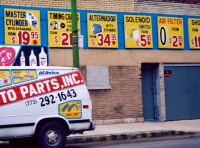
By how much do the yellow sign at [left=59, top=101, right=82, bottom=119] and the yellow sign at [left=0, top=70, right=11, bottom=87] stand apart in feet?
5.01

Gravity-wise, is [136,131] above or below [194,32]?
below

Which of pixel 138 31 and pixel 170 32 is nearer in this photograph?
pixel 138 31

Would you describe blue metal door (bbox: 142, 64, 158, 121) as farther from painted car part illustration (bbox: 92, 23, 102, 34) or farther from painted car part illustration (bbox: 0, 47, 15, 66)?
painted car part illustration (bbox: 0, 47, 15, 66)

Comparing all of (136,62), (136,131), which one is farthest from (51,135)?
(136,62)

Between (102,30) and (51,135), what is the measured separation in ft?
23.2

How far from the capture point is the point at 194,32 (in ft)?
65.1

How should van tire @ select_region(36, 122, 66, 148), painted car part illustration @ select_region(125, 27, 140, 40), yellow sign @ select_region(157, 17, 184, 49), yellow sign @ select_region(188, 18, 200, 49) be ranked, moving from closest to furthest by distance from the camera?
van tire @ select_region(36, 122, 66, 148) < painted car part illustration @ select_region(125, 27, 140, 40) < yellow sign @ select_region(157, 17, 184, 49) < yellow sign @ select_region(188, 18, 200, 49)

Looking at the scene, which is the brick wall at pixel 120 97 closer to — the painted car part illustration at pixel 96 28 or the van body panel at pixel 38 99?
Answer: the painted car part illustration at pixel 96 28

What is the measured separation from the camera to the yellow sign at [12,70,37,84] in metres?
11.4

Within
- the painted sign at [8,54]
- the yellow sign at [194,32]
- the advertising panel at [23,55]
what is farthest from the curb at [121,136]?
the yellow sign at [194,32]

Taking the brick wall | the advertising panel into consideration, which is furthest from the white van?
the brick wall

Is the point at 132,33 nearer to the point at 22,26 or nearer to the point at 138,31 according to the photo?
the point at 138,31

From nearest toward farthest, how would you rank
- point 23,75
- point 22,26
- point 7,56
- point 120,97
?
point 23,75, point 7,56, point 22,26, point 120,97

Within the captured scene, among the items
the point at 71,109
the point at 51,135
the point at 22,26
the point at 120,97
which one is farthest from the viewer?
the point at 120,97
